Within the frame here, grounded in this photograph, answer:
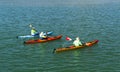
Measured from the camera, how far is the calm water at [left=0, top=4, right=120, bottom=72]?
38.6m

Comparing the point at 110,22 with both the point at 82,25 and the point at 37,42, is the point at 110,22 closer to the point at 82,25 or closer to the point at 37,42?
the point at 82,25

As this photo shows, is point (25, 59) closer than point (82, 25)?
Yes

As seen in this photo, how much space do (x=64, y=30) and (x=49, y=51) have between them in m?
15.5

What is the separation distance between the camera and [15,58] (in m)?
42.0

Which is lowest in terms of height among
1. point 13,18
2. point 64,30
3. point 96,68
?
point 96,68

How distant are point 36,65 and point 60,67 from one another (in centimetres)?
332

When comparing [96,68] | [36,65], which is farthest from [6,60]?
[96,68]

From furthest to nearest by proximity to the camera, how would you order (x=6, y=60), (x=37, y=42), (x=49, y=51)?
1. (x=37, y=42)
2. (x=49, y=51)
3. (x=6, y=60)

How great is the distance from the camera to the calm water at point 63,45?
38.6 meters

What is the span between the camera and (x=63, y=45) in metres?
49.1

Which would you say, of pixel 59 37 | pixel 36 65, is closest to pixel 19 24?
pixel 59 37

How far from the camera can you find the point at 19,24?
221 feet

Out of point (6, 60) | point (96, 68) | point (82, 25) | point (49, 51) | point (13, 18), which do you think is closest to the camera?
point (96, 68)

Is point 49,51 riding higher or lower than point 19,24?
lower
